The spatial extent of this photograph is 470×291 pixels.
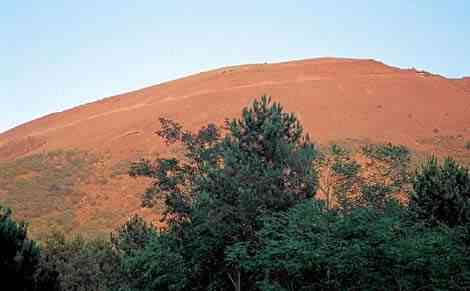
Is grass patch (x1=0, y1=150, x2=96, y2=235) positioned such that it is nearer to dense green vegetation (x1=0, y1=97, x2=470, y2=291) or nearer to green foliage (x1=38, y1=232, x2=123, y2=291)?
green foliage (x1=38, y1=232, x2=123, y2=291)

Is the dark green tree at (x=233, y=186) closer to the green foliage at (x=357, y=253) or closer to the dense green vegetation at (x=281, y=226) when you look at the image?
the dense green vegetation at (x=281, y=226)

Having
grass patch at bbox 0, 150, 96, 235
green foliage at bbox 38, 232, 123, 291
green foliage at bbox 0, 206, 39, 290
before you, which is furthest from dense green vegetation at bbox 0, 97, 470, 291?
grass patch at bbox 0, 150, 96, 235

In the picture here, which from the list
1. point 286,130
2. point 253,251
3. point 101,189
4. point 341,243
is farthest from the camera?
point 101,189

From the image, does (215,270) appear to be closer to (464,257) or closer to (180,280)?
(180,280)

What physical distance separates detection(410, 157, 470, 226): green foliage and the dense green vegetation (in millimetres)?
27

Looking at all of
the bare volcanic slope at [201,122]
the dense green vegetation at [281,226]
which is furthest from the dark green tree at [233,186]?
the bare volcanic slope at [201,122]

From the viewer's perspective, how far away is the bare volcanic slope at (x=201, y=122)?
37.9 meters

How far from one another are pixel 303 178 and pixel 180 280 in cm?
409

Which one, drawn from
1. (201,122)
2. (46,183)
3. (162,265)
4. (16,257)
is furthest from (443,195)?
(201,122)

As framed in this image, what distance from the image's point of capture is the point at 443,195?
15.5m

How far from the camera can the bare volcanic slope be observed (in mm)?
37938

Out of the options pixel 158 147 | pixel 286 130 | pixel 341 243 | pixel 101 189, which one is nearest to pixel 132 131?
pixel 158 147

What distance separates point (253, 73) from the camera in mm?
67875

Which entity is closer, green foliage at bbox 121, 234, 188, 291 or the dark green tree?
the dark green tree
